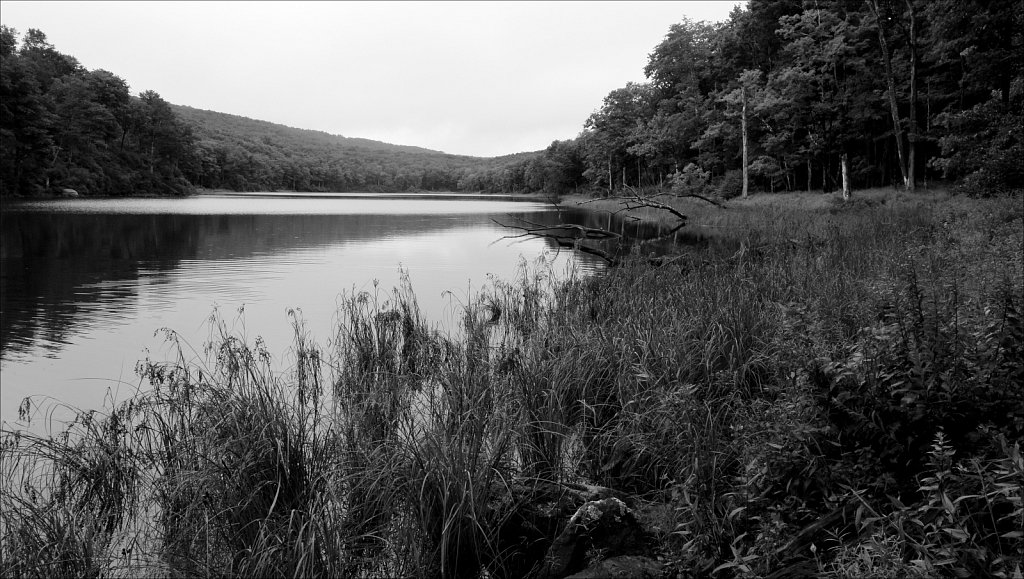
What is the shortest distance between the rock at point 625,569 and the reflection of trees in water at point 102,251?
918 centimetres

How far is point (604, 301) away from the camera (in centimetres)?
821

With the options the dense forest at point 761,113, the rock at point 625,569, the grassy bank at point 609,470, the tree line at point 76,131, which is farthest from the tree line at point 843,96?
the tree line at point 76,131

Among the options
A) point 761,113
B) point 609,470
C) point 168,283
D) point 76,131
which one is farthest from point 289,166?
point 609,470

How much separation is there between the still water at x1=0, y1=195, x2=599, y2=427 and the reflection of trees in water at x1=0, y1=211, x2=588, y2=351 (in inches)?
1.6

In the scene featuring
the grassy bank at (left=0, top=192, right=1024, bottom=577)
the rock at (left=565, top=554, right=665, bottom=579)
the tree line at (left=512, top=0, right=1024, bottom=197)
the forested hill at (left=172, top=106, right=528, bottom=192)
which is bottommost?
the rock at (left=565, top=554, right=665, bottom=579)

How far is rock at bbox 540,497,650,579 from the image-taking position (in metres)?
3.38

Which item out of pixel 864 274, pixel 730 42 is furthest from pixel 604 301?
pixel 730 42

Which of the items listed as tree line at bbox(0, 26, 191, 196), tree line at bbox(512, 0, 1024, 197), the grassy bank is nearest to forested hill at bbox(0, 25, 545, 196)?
tree line at bbox(0, 26, 191, 196)

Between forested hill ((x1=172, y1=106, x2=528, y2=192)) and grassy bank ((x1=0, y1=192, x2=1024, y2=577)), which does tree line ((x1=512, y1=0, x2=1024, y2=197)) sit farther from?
forested hill ((x1=172, y1=106, x2=528, y2=192))

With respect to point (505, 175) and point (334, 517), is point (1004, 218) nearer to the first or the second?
point (334, 517)

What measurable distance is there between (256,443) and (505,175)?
447 ft

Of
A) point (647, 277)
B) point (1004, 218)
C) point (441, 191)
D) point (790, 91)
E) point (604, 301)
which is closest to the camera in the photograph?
point (604, 301)

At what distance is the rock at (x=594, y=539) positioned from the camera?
3383 mm

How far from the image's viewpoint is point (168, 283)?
14.7 metres
